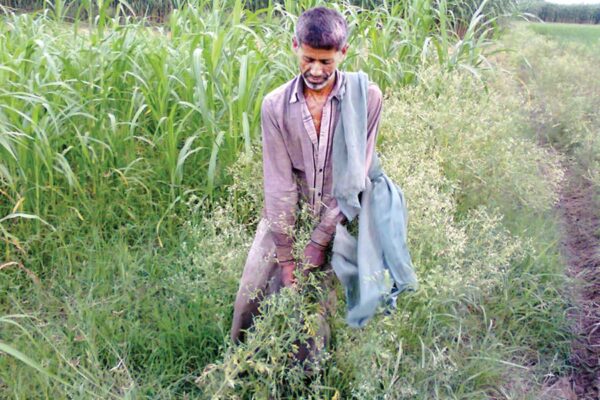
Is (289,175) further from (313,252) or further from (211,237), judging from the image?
(211,237)

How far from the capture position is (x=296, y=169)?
2.28 metres

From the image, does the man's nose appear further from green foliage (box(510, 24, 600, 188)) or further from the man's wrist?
green foliage (box(510, 24, 600, 188))

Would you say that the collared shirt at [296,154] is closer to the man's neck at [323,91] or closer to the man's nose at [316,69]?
the man's neck at [323,91]

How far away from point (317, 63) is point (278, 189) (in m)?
0.46

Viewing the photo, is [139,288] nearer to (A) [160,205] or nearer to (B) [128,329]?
(B) [128,329]

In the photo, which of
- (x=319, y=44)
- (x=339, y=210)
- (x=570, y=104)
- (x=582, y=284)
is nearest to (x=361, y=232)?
(x=339, y=210)

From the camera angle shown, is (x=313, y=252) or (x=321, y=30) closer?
(x=321, y=30)

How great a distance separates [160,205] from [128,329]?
2.52 feet

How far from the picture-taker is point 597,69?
22.9 ft

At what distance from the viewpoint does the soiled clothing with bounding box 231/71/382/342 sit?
212cm

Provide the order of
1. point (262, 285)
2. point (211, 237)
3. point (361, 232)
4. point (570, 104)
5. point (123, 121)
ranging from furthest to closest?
point (570, 104)
point (123, 121)
point (211, 237)
point (262, 285)
point (361, 232)

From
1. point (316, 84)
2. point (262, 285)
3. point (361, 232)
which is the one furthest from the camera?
point (262, 285)

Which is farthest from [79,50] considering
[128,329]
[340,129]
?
[340,129]

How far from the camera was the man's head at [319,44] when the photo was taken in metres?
1.93
